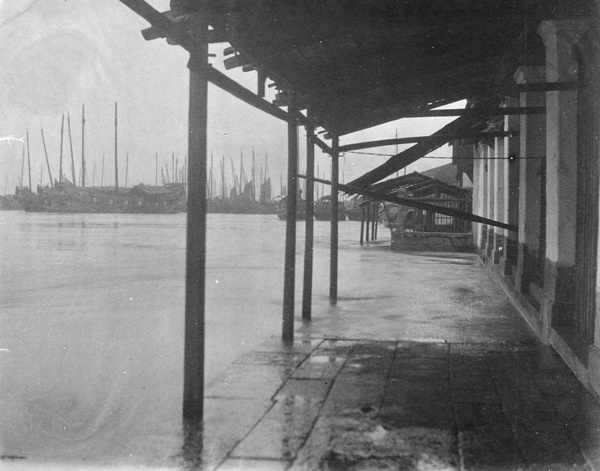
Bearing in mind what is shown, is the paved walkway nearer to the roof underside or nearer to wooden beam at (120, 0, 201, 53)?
wooden beam at (120, 0, 201, 53)

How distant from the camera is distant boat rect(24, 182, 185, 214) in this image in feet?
251

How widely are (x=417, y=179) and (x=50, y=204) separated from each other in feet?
211

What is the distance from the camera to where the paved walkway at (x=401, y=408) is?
369 centimetres

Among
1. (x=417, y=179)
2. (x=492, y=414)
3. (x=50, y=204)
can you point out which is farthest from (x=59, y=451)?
(x=50, y=204)

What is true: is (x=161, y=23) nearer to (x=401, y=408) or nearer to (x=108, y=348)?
(x=401, y=408)

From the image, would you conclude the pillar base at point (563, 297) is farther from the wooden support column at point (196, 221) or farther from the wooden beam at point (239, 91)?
the wooden support column at point (196, 221)

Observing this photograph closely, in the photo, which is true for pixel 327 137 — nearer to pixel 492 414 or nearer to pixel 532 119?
pixel 532 119

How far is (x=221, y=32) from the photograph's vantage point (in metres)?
5.12

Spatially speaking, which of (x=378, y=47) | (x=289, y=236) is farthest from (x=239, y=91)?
(x=289, y=236)

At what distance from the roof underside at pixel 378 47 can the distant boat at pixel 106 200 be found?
71.7 metres

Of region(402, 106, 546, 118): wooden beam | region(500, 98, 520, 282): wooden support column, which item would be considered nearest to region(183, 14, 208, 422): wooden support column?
region(402, 106, 546, 118): wooden beam

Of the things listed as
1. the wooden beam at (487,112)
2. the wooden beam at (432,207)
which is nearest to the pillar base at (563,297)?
the wooden beam at (487,112)

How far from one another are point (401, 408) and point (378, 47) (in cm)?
355

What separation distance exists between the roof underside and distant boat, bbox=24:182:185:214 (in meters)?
71.7
